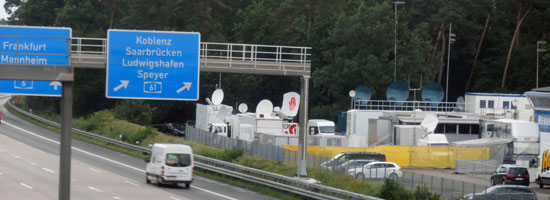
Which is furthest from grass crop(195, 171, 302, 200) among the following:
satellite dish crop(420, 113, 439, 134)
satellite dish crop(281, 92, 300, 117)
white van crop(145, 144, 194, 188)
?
satellite dish crop(420, 113, 439, 134)

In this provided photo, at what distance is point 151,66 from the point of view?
2902cm

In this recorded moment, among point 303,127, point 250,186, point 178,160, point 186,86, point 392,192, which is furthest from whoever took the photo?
point 250,186

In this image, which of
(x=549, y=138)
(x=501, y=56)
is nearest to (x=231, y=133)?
(x=549, y=138)

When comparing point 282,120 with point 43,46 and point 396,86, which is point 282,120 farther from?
point 43,46

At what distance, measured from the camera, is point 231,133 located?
62812 millimetres

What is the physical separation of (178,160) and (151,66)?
960 centimetres

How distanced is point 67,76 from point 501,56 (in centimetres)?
7634

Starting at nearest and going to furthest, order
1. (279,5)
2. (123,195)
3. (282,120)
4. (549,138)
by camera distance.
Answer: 1. (123,195)
2. (549,138)
3. (282,120)
4. (279,5)

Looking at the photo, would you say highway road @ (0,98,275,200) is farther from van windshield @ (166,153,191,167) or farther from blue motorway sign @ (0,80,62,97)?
blue motorway sign @ (0,80,62,97)

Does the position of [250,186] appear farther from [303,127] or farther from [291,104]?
[291,104]

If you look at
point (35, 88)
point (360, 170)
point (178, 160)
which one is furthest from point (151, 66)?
point (360, 170)

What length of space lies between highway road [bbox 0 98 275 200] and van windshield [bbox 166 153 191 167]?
47.0 inches

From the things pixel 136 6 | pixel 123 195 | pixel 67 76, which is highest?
pixel 136 6

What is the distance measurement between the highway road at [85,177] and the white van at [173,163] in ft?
1.73
